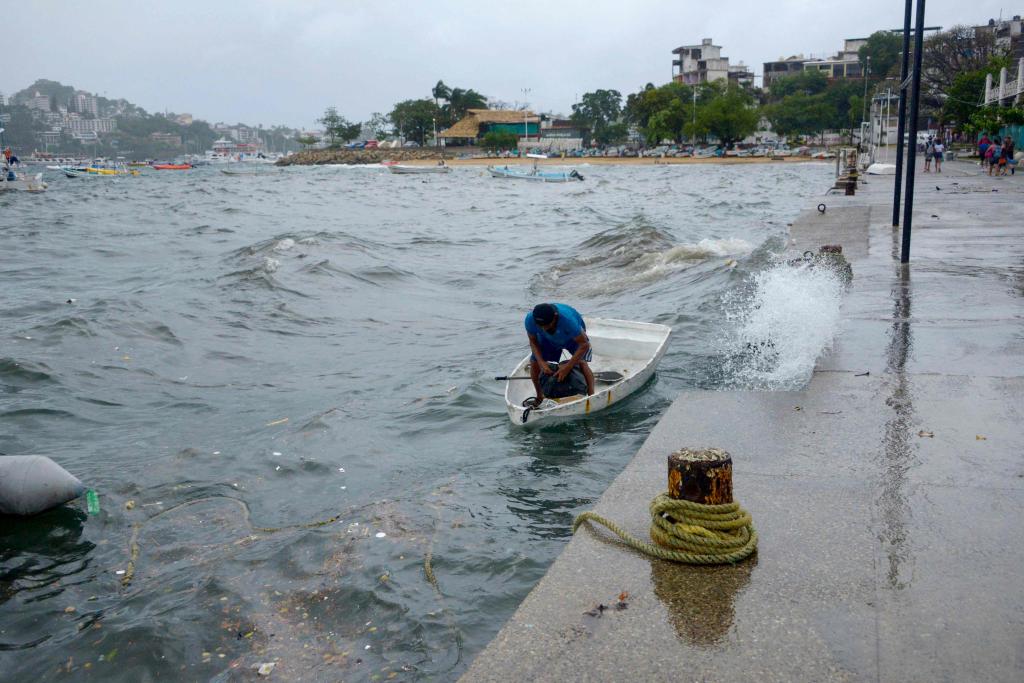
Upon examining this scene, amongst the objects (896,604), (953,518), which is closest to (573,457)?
(953,518)

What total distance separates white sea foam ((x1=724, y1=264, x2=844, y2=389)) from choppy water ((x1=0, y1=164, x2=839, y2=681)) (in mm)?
56

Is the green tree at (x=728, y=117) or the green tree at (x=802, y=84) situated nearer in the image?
the green tree at (x=728, y=117)

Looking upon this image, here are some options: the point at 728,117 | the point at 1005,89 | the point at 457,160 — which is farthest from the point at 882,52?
the point at 1005,89

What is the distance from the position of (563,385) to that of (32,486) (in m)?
4.59

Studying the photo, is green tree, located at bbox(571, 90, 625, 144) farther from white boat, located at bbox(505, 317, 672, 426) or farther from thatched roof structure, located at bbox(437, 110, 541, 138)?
white boat, located at bbox(505, 317, 672, 426)

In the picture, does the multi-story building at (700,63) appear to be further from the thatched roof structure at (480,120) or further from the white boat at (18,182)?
the white boat at (18,182)

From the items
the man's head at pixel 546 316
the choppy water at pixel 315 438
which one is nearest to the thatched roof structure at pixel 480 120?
the choppy water at pixel 315 438

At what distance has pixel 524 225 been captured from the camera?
3347 centimetres

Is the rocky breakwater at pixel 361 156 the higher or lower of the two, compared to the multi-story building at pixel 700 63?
lower

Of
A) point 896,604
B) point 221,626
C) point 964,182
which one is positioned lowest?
point 221,626

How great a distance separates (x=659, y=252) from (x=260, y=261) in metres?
10.2

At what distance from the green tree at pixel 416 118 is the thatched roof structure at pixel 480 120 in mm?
8347

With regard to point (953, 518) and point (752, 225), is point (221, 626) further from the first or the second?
point (752, 225)

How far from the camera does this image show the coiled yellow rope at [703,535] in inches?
154
